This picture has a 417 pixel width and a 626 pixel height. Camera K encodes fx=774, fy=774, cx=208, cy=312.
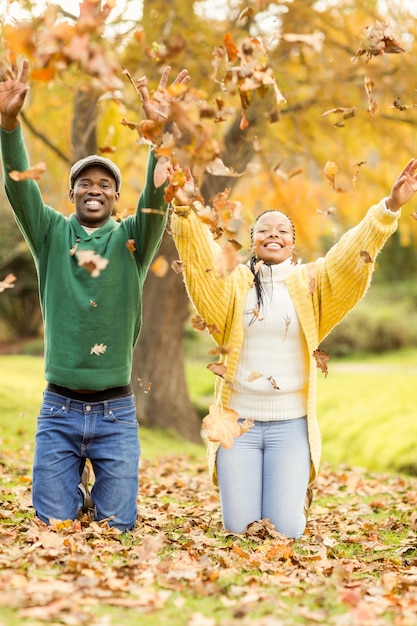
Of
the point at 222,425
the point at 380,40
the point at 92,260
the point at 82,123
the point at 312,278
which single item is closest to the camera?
the point at 92,260

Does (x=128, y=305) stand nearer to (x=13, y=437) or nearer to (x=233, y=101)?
(x=13, y=437)

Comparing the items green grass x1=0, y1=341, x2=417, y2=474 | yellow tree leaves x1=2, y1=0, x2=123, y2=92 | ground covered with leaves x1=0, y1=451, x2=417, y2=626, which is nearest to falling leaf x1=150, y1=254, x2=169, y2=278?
green grass x1=0, y1=341, x2=417, y2=474

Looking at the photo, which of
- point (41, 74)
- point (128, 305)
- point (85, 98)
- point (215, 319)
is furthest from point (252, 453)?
point (85, 98)

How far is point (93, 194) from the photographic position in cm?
381

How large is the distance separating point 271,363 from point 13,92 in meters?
1.79

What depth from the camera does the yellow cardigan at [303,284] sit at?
3.74 meters

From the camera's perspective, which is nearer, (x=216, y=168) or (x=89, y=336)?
(x=216, y=168)

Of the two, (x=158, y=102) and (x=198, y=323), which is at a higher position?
(x=158, y=102)

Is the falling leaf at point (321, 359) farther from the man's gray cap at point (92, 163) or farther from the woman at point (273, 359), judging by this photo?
the man's gray cap at point (92, 163)

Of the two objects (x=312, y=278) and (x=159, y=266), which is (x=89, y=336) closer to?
(x=312, y=278)

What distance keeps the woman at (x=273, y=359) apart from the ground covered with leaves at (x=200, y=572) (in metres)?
0.17

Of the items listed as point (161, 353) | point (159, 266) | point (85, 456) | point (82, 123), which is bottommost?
point (85, 456)

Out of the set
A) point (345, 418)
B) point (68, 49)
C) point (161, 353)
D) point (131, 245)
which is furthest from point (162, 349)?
point (68, 49)

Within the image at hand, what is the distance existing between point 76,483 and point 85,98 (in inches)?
203
